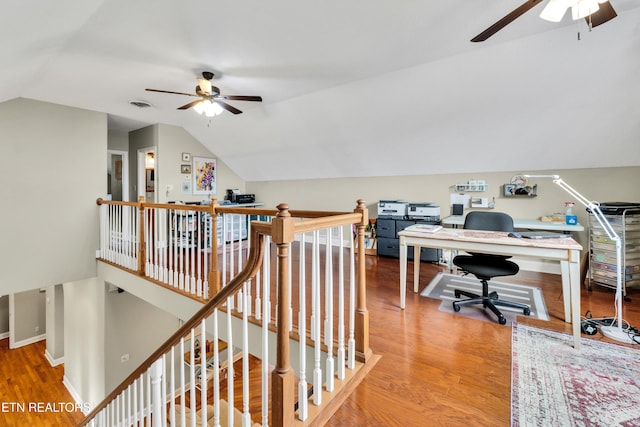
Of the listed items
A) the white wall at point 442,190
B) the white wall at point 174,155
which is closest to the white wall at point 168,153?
the white wall at point 174,155

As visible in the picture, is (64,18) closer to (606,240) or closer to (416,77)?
(416,77)

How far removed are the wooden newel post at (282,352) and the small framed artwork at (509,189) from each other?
166 inches

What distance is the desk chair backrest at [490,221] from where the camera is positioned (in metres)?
3.10

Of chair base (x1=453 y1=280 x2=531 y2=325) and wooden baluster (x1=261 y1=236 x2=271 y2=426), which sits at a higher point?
wooden baluster (x1=261 y1=236 x2=271 y2=426)

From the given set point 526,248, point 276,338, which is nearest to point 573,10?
point 526,248

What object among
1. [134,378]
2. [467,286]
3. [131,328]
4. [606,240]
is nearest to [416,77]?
[467,286]

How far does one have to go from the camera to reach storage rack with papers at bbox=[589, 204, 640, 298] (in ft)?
10.6

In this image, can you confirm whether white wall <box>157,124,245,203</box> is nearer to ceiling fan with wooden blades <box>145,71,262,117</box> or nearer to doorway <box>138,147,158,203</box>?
doorway <box>138,147,158,203</box>

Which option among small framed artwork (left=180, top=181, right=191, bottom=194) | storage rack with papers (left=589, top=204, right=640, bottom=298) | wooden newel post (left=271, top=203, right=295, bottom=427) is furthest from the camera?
small framed artwork (left=180, top=181, right=191, bottom=194)

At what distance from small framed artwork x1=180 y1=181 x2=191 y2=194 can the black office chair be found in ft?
16.8

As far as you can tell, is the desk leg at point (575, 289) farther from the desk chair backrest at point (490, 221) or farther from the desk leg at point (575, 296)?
the desk chair backrest at point (490, 221)

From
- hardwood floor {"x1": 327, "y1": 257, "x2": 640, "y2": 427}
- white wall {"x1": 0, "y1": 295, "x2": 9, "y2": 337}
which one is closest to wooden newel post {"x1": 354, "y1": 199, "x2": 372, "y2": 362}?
hardwood floor {"x1": 327, "y1": 257, "x2": 640, "y2": 427}

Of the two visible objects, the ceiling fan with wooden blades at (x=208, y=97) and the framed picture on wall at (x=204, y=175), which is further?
the framed picture on wall at (x=204, y=175)

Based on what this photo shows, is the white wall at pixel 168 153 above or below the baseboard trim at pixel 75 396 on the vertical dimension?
above
